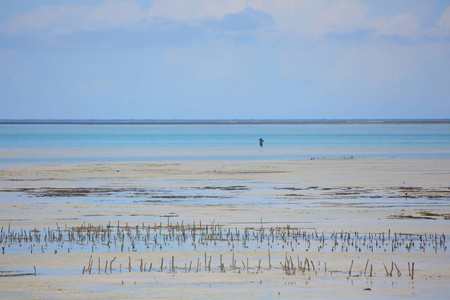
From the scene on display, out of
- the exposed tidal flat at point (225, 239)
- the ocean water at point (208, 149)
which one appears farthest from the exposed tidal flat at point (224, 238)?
the ocean water at point (208, 149)

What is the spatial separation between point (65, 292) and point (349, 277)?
4.98 m

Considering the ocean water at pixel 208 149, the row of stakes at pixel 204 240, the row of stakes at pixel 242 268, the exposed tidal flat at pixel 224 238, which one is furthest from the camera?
the ocean water at pixel 208 149

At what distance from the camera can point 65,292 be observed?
12.2m

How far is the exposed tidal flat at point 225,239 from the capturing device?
12.7 m

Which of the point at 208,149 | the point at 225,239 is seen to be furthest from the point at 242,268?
the point at 208,149

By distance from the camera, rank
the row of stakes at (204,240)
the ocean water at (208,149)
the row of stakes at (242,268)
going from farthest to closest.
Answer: the ocean water at (208,149) < the row of stakes at (204,240) < the row of stakes at (242,268)

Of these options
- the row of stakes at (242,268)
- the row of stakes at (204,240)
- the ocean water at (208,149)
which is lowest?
the row of stakes at (242,268)

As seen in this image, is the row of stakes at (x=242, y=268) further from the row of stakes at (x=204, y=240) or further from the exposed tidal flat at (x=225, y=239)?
the row of stakes at (x=204, y=240)

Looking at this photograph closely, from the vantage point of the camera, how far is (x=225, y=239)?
675 inches

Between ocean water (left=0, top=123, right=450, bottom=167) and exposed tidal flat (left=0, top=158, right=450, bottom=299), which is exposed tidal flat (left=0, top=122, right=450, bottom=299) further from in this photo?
ocean water (left=0, top=123, right=450, bottom=167)

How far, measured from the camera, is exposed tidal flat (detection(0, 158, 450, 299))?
1271 cm

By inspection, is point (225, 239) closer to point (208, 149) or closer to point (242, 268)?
point (242, 268)

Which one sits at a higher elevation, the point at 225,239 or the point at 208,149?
the point at 208,149

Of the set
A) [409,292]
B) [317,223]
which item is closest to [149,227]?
[317,223]
